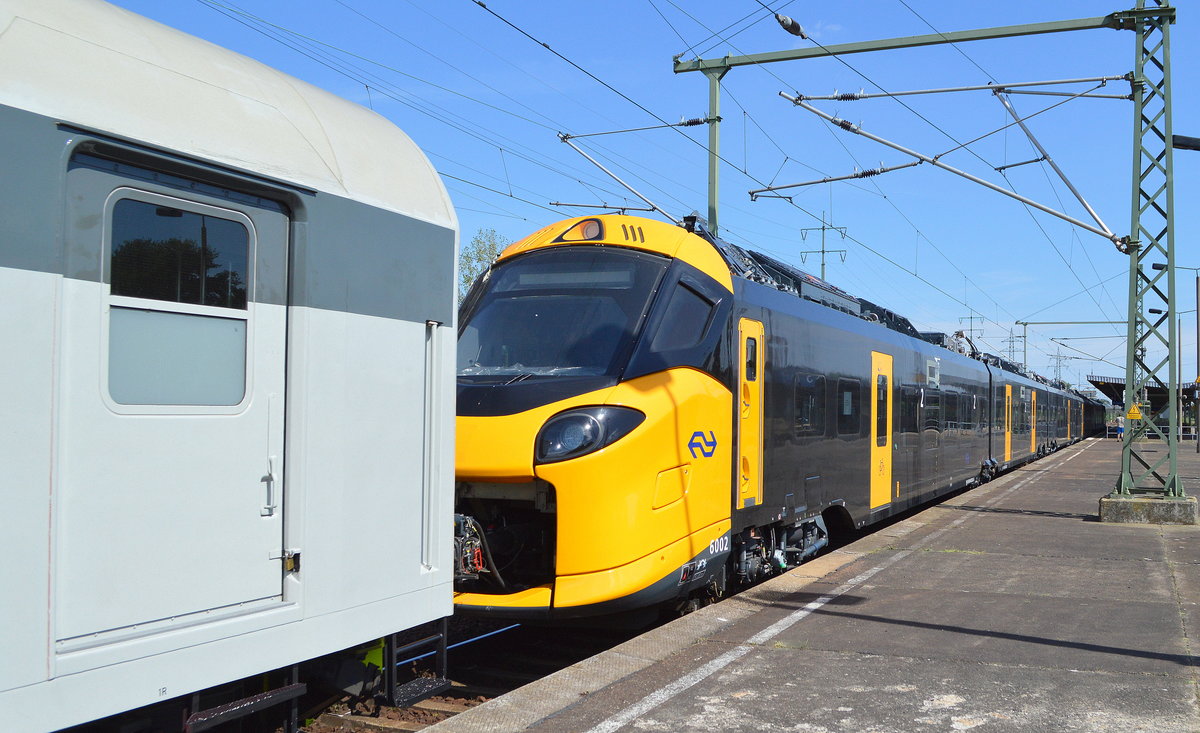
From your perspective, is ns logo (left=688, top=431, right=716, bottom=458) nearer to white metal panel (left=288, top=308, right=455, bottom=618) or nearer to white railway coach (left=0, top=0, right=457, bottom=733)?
white metal panel (left=288, top=308, right=455, bottom=618)

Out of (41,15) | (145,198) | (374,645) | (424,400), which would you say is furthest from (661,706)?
(41,15)

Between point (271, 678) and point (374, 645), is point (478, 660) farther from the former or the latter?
point (271, 678)

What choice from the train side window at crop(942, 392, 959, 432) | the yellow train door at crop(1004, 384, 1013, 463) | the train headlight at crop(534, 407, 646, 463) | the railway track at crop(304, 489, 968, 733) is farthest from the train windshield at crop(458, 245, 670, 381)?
the yellow train door at crop(1004, 384, 1013, 463)

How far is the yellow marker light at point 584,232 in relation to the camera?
312 inches

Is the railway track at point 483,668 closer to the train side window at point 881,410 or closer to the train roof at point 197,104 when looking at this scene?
the train roof at point 197,104

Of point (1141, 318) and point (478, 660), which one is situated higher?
point (1141, 318)

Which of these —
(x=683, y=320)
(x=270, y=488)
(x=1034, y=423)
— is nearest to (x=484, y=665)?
(x=683, y=320)

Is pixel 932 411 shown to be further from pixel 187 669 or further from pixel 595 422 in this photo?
pixel 187 669

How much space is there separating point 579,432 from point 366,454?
2.24m

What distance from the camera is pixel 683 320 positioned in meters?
7.52

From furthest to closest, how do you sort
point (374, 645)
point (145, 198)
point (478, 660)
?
point (478, 660) → point (374, 645) → point (145, 198)

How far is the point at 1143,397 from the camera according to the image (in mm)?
15539

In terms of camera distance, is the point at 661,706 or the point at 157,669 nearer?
the point at 157,669

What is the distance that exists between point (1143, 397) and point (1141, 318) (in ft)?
4.43
